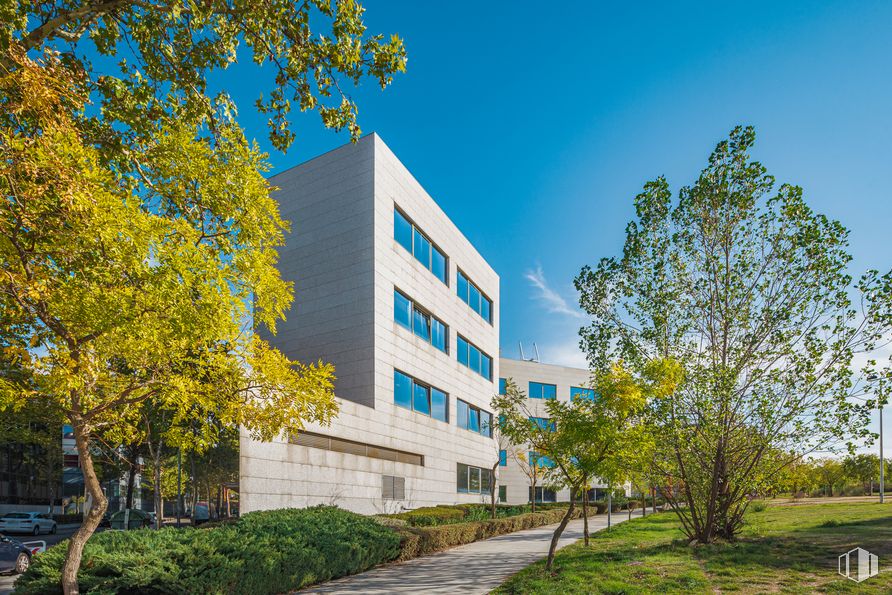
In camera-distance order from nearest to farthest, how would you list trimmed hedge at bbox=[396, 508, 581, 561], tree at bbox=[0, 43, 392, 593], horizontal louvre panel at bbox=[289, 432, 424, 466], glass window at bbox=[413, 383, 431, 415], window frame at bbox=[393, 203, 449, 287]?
1. tree at bbox=[0, 43, 392, 593]
2. trimmed hedge at bbox=[396, 508, 581, 561]
3. horizontal louvre panel at bbox=[289, 432, 424, 466]
4. window frame at bbox=[393, 203, 449, 287]
5. glass window at bbox=[413, 383, 431, 415]

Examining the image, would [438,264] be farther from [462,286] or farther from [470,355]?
Result: [470,355]

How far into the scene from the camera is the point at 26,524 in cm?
3281

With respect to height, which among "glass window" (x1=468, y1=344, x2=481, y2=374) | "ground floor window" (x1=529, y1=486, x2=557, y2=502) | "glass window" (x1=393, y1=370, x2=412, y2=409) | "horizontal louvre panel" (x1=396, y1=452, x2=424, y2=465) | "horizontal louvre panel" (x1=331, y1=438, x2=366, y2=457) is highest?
"glass window" (x1=468, y1=344, x2=481, y2=374)

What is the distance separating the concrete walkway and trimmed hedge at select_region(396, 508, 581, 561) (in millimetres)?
280

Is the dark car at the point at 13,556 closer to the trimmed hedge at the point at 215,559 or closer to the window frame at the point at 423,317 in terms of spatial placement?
the trimmed hedge at the point at 215,559

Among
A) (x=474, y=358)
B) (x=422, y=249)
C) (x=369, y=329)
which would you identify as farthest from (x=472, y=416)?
(x=369, y=329)

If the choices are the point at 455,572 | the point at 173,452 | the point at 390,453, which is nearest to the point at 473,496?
the point at 390,453

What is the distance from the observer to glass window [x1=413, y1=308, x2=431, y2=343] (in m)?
30.7

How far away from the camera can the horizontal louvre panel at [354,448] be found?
2108cm

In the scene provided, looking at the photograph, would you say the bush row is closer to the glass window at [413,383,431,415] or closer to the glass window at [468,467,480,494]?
the glass window at [468,467,480,494]

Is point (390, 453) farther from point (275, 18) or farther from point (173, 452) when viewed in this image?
point (275, 18)

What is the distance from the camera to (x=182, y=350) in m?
8.94

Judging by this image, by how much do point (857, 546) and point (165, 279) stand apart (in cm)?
1516

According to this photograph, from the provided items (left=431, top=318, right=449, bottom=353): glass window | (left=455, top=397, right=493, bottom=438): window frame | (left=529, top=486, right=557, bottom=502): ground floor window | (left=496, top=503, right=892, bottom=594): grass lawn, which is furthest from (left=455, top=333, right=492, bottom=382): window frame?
(left=496, top=503, right=892, bottom=594): grass lawn
